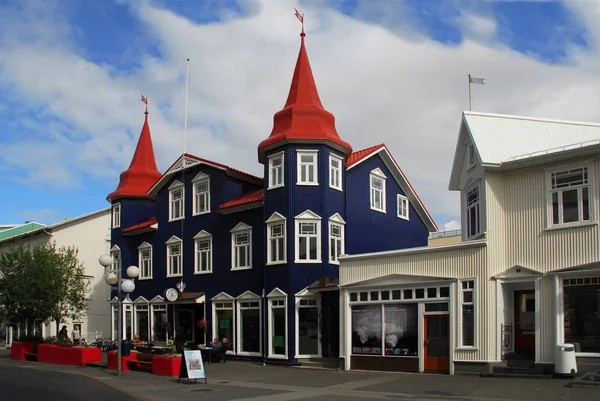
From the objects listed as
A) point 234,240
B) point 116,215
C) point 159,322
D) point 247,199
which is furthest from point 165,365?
point 116,215

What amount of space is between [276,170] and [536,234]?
11.3 metres

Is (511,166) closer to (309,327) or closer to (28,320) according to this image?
(309,327)

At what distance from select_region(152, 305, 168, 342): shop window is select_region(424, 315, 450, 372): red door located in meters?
16.1

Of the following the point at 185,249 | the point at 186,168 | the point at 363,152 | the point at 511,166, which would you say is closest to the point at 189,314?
the point at 185,249

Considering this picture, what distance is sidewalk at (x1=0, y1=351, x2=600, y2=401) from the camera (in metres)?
15.7

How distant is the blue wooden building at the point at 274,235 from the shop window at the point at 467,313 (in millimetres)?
5810

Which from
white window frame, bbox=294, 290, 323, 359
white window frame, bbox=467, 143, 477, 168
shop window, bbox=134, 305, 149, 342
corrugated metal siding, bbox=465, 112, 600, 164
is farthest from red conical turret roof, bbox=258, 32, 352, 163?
shop window, bbox=134, 305, 149, 342

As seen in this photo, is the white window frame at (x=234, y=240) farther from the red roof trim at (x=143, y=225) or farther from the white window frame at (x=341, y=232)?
the red roof trim at (x=143, y=225)

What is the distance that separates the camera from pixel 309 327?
26.2 metres

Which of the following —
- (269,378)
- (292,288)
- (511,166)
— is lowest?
(269,378)

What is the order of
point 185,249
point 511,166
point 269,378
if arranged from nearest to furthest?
1. point 511,166
2. point 269,378
3. point 185,249

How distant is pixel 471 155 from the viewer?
22.9 metres

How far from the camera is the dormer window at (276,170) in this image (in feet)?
89.2

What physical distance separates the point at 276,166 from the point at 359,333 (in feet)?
26.0
